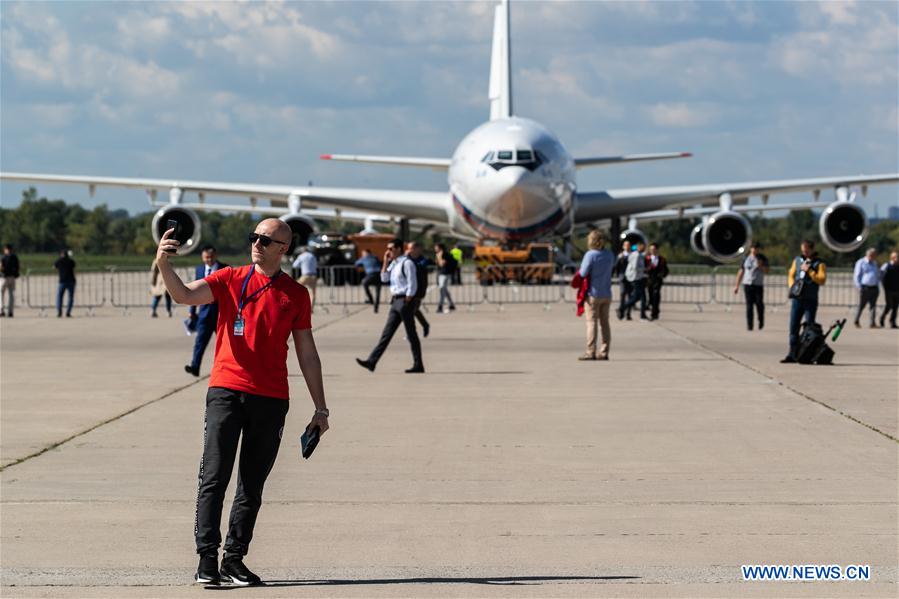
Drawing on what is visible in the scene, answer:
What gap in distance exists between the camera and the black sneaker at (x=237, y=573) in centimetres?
596

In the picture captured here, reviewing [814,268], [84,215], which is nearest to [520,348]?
[814,268]

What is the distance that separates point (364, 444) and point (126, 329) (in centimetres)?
1406

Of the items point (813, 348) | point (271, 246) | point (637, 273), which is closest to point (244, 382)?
point (271, 246)

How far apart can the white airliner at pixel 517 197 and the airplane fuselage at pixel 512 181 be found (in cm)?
3

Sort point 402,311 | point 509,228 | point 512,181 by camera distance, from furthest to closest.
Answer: point 509,228
point 512,181
point 402,311

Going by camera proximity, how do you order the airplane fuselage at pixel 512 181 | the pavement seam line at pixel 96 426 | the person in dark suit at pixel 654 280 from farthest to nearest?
the airplane fuselage at pixel 512 181 → the person in dark suit at pixel 654 280 → the pavement seam line at pixel 96 426

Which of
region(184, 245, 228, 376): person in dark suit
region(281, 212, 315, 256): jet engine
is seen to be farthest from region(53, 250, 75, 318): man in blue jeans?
region(281, 212, 315, 256): jet engine

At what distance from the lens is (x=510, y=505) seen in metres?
7.75

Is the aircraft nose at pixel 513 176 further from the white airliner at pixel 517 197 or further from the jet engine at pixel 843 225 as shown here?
the jet engine at pixel 843 225

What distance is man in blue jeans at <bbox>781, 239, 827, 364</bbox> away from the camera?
16312 millimetres

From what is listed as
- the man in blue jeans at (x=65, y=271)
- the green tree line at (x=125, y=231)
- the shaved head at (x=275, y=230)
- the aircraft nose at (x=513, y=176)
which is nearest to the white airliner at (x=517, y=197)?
the aircraft nose at (x=513, y=176)

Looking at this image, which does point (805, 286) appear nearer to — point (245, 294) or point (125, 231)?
point (245, 294)

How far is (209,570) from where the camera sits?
5957 mm

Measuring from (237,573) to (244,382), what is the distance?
0.86 meters
